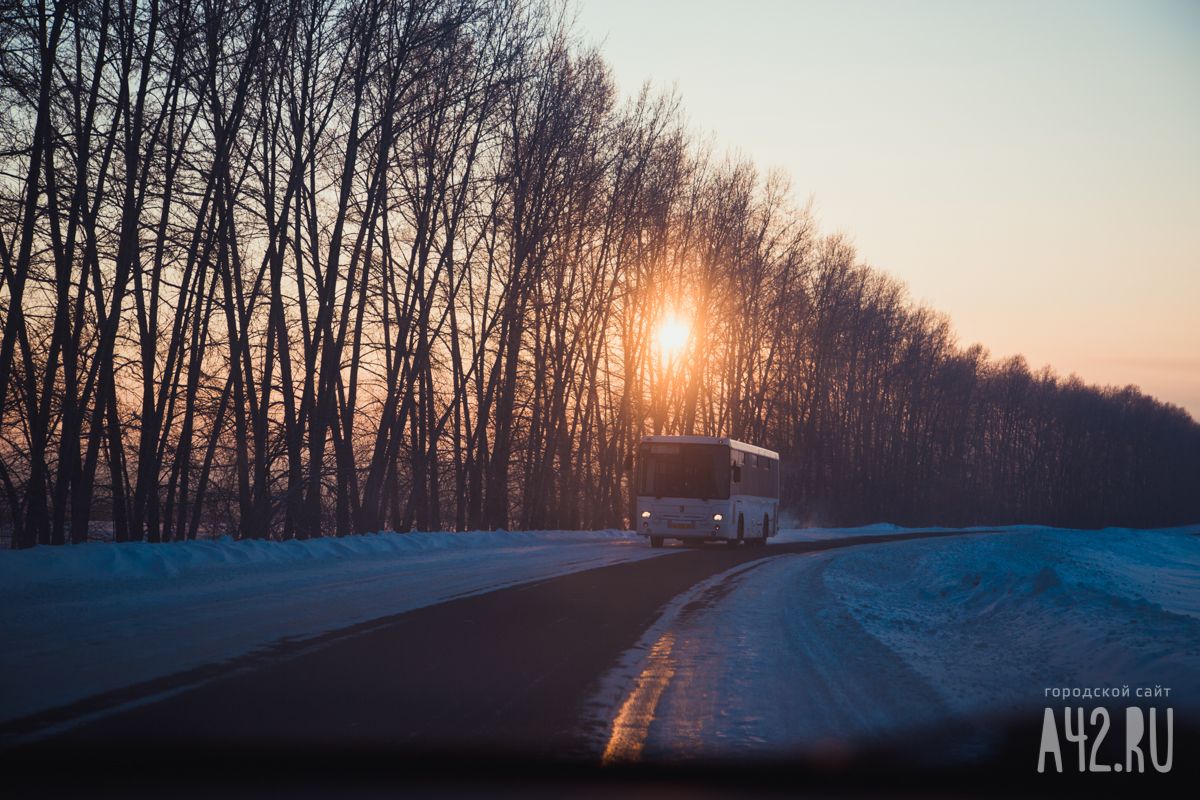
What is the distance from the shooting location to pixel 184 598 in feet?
42.9

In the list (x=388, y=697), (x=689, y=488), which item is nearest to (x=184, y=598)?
(x=388, y=697)

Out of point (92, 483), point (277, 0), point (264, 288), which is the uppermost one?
point (277, 0)

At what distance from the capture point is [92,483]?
2225cm

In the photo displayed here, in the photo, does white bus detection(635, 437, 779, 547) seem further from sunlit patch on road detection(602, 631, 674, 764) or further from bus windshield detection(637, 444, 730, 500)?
sunlit patch on road detection(602, 631, 674, 764)

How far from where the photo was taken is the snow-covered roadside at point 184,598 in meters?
8.41

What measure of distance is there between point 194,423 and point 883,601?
17.5 metres

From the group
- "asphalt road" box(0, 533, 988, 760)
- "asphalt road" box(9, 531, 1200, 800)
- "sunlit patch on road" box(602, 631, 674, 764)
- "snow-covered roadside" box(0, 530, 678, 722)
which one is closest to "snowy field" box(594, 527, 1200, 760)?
"sunlit patch on road" box(602, 631, 674, 764)

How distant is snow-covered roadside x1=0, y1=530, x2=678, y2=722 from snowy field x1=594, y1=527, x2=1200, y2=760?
350 cm

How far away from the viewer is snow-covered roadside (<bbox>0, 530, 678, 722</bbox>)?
8406 millimetres

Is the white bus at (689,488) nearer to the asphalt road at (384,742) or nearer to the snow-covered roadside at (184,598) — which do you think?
the snow-covered roadside at (184,598)

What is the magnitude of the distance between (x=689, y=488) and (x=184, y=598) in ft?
77.2

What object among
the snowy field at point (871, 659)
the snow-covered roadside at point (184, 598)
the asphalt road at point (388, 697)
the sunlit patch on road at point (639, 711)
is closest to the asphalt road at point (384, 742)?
the asphalt road at point (388, 697)

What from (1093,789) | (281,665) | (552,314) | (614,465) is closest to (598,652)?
(281,665)

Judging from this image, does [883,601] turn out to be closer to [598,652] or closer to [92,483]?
[598,652]
